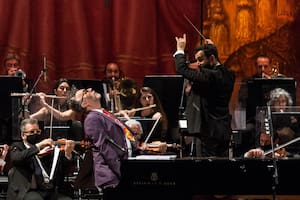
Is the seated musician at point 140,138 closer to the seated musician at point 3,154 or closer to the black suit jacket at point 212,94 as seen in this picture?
the black suit jacket at point 212,94

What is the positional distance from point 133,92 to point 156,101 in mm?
377

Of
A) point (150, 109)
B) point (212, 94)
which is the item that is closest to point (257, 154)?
point (212, 94)

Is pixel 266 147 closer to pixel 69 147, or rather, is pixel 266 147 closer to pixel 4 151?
pixel 69 147

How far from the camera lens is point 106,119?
18.9 feet

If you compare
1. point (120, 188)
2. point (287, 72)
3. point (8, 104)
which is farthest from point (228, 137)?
point (287, 72)

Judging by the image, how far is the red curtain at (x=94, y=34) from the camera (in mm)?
9562

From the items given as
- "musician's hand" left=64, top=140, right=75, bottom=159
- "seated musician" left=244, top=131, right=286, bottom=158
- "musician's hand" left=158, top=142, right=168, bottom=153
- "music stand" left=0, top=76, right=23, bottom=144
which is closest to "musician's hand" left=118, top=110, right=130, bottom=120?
"musician's hand" left=158, top=142, right=168, bottom=153

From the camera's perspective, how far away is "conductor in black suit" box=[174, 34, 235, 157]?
6.37 meters

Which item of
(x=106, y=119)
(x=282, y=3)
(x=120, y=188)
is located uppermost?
(x=282, y=3)

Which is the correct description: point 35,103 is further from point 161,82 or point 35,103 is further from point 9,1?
point 9,1

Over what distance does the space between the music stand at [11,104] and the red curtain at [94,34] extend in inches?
89.9

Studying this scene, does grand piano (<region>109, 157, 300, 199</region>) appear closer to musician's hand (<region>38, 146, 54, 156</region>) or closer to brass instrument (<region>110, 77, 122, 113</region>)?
musician's hand (<region>38, 146, 54, 156</region>)

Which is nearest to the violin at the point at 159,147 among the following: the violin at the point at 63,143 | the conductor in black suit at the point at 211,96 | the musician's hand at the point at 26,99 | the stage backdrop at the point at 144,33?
the conductor in black suit at the point at 211,96

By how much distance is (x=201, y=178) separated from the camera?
501 centimetres
